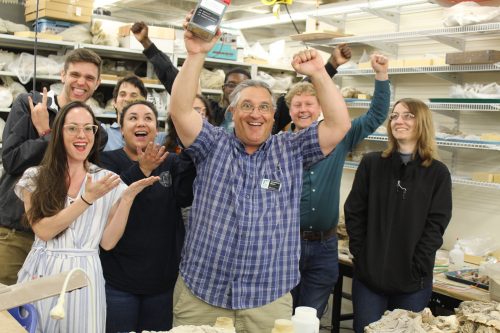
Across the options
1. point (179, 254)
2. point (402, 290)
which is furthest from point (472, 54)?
point (179, 254)

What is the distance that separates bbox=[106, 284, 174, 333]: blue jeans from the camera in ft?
7.67

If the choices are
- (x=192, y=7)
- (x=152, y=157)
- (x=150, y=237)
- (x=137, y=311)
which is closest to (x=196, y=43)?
(x=152, y=157)

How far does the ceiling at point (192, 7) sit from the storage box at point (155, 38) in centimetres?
89

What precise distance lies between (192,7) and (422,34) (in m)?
3.30

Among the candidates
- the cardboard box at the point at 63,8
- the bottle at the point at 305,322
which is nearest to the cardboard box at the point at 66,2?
the cardboard box at the point at 63,8

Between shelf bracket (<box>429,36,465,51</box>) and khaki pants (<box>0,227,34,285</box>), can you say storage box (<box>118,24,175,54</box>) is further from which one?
khaki pants (<box>0,227,34,285</box>)

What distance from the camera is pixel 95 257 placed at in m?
2.20

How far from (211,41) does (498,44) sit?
290cm

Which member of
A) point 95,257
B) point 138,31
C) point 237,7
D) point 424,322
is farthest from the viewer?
point 237,7

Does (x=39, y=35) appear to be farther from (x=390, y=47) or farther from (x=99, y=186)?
(x=99, y=186)

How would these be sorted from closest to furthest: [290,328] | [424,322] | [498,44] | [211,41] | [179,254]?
[290,328], [211,41], [424,322], [179,254], [498,44]

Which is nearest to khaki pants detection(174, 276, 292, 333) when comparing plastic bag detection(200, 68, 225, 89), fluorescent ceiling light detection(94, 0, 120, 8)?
plastic bag detection(200, 68, 225, 89)

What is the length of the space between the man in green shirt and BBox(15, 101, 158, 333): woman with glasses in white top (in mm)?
1024

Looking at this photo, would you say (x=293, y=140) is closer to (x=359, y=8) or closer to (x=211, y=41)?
(x=211, y=41)
